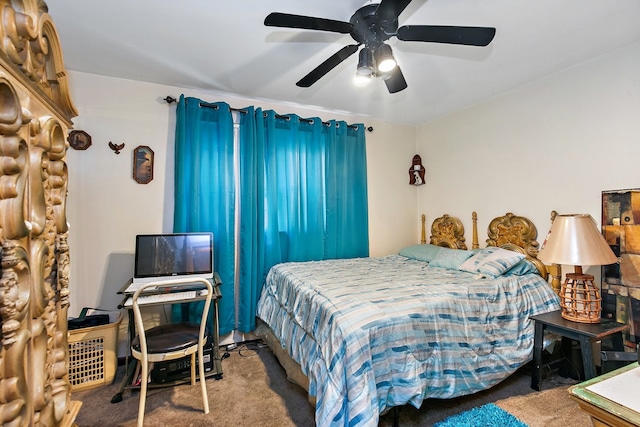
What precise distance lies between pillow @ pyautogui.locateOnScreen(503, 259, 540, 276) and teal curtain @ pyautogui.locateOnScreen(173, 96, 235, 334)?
8.27ft

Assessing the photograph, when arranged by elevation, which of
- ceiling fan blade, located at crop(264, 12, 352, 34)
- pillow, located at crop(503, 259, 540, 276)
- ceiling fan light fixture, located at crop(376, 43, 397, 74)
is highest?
ceiling fan blade, located at crop(264, 12, 352, 34)

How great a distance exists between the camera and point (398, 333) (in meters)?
1.63

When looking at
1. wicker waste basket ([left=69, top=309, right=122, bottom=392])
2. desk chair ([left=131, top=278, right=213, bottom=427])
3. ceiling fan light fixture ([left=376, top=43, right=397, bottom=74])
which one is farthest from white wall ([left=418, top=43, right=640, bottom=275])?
wicker waste basket ([left=69, top=309, right=122, bottom=392])

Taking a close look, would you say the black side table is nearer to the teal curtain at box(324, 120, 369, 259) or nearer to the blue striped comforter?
the blue striped comforter

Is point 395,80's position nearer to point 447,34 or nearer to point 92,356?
A: point 447,34

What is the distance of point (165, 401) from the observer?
80.5 inches

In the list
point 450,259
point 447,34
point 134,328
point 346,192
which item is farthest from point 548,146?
point 134,328

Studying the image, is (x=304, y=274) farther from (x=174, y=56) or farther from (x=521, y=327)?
(x=174, y=56)

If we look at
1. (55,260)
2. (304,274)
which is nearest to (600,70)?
(304,274)

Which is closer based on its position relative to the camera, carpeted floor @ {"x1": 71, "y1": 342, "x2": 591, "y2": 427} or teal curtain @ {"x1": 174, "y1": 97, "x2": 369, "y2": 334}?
carpeted floor @ {"x1": 71, "y1": 342, "x2": 591, "y2": 427}

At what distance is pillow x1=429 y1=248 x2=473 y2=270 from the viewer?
2742 mm

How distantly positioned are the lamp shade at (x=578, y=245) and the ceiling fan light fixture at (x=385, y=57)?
5.22 ft

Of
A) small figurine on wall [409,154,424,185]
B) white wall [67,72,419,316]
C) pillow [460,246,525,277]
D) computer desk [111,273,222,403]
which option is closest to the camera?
computer desk [111,273,222,403]

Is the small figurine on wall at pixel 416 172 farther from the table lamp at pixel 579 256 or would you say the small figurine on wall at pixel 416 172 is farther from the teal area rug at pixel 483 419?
the teal area rug at pixel 483 419
